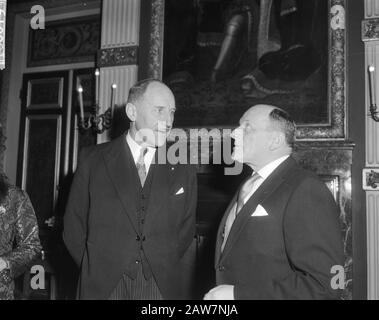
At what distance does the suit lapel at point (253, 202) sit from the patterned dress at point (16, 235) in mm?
1200

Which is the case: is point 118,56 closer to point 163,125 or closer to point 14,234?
point 163,125

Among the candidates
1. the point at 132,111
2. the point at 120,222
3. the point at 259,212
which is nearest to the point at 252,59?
the point at 132,111

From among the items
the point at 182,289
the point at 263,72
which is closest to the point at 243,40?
the point at 263,72

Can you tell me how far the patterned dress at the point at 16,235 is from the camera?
89.4 inches

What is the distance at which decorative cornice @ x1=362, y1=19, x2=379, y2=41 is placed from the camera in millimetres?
3748

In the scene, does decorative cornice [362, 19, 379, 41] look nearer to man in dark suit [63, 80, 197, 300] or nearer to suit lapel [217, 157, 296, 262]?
man in dark suit [63, 80, 197, 300]

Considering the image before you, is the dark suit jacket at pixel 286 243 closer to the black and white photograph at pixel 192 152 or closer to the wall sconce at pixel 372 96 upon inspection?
the black and white photograph at pixel 192 152

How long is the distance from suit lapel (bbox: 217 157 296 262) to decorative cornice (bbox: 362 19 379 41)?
2.56m

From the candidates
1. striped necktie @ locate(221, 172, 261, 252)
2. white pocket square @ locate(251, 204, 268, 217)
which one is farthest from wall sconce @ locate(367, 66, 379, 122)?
white pocket square @ locate(251, 204, 268, 217)

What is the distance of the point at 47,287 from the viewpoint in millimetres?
4926

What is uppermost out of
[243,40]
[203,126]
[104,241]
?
→ [243,40]

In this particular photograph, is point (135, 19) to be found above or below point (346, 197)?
above

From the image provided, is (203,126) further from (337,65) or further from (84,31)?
(84,31)

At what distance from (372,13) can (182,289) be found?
10.4 ft
